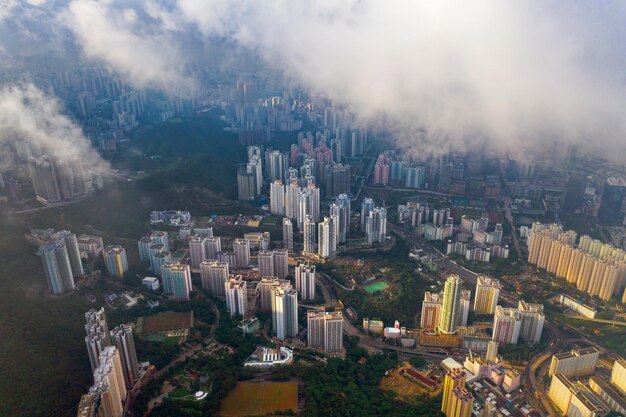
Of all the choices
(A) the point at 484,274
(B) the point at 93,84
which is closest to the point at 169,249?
(A) the point at 484,274

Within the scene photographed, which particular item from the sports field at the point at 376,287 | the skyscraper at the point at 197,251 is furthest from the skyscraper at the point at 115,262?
→ the sports field at the point at 376,287

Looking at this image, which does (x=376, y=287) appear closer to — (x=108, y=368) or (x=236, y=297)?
(x=236, y=297)

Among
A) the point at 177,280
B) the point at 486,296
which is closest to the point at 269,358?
the point at 177,280

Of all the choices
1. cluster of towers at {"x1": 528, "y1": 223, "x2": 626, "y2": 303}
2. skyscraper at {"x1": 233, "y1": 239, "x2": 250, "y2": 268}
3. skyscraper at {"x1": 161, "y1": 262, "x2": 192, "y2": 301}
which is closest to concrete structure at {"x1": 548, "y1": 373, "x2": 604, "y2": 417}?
cluster of towers at {"x1": 528, "y1": 223, "x2": 626, "y2": 303}

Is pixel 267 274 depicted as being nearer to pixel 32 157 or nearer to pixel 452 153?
pixel 32 157

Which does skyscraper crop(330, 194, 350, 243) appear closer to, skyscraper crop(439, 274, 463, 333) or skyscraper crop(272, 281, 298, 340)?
skyscraper crop(272, 281, 298, 340)

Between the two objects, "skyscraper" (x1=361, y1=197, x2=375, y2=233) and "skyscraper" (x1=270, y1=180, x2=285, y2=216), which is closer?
"skyscraper" (x1=361, y1=197, x2=375, y2=233)
